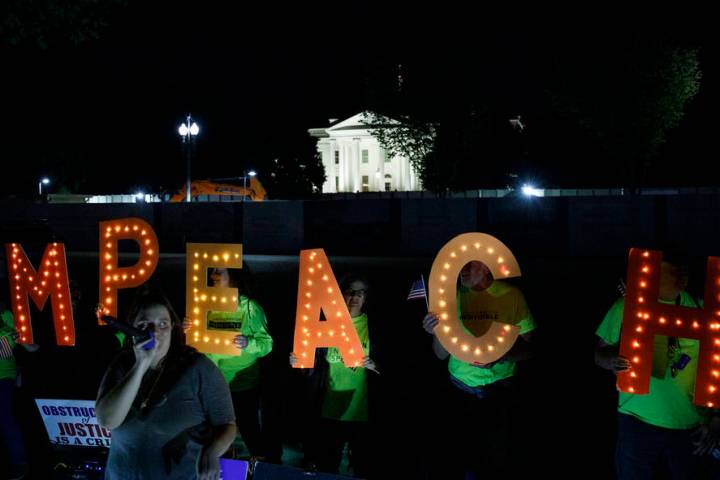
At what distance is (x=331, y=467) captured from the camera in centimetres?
523

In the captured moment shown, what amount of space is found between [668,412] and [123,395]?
3.03 meters

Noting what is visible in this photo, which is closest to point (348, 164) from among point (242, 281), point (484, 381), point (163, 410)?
point (242, 281)

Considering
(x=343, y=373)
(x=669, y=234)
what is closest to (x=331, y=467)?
(x=343, y=373)

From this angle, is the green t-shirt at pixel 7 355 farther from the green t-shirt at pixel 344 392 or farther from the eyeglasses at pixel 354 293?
the eyeglasses at pixel 354 293

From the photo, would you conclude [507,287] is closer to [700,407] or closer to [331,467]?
[700,407]

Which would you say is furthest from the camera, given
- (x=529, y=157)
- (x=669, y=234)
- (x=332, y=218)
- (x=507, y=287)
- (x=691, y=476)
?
(x=529, y=157)

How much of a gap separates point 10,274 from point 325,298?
10.7ft

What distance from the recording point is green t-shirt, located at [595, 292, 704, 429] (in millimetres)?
4172

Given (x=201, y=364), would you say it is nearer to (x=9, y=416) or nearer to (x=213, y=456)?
(x=213, y=456)

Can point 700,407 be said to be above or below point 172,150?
below

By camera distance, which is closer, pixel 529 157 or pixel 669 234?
pixel 669 234

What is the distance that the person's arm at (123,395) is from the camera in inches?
122

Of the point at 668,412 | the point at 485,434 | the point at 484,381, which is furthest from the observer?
the point at 484,381

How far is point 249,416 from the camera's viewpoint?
566cm
